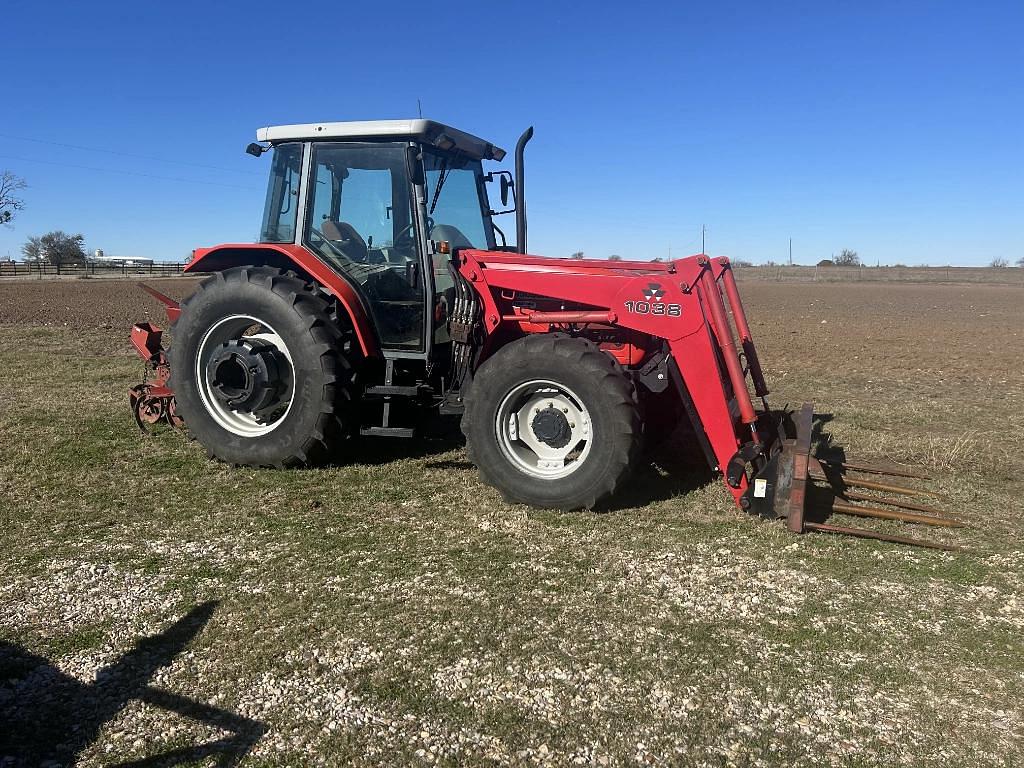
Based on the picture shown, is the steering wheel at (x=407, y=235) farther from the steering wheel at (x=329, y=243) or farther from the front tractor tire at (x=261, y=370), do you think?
the front tractor tire at (x=261, y=370)

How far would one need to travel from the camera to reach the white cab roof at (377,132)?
565 centimetres

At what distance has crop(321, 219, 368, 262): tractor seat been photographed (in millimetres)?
5977

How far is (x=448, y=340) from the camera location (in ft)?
19.4

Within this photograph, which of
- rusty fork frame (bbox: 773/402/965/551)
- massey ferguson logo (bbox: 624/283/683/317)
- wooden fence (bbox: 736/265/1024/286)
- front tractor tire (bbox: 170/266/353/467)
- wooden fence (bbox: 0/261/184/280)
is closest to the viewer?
rusty fork frame (bbox: 773/402/965/551)

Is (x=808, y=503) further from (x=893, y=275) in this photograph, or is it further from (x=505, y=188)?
(x=893, y=275)

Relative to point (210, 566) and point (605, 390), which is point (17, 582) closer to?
point (210, 566)

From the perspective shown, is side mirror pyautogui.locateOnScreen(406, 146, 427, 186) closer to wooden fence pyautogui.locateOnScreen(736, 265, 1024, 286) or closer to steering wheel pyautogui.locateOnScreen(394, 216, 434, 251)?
steering wheel pyautogui.locateOnScreen(394, 216, 434, 251)

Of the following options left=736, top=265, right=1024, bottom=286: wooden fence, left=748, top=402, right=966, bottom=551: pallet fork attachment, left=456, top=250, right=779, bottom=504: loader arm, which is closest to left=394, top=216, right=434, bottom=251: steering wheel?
left=456, top=250, right=779, bottom=504: loader arm

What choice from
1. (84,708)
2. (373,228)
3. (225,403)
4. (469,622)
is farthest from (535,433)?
(84,708)

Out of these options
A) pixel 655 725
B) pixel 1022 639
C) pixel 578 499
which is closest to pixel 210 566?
pixel 578 499

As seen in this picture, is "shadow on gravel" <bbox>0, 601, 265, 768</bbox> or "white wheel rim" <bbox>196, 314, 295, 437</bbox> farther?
"white wheel rim" <bbox>196, 314, 295, 437</bbox>

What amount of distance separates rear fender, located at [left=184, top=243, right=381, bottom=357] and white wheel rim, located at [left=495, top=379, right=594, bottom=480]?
1353 millimetres

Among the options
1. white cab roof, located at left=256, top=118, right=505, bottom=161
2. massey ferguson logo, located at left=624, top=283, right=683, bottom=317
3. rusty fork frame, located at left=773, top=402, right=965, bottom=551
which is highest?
white cab roof, located at left=256, top=118, right=505, bottom=161

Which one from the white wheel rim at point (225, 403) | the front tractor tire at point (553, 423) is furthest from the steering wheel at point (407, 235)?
the front tractor tire at point (553, 423)
